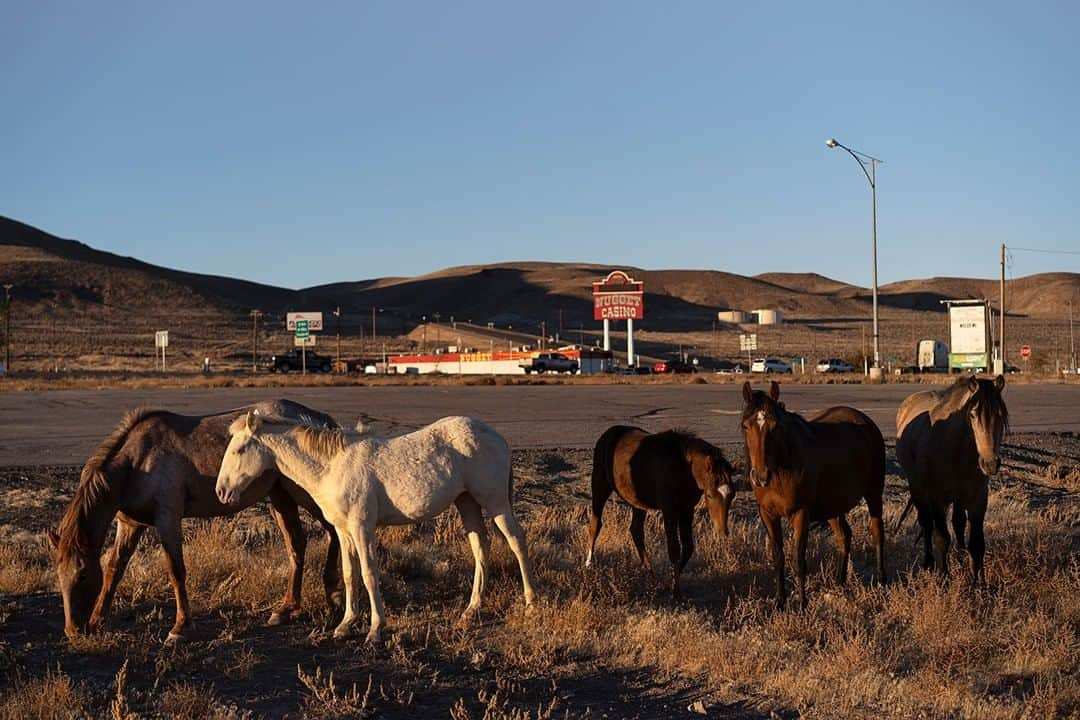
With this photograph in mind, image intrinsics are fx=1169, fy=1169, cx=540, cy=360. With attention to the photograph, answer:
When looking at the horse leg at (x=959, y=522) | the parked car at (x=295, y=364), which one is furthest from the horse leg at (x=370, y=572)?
the parked car at (x=295, y=364)

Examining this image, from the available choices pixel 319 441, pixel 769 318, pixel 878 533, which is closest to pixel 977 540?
pixel 878 533

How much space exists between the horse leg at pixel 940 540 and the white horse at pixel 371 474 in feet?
11.9

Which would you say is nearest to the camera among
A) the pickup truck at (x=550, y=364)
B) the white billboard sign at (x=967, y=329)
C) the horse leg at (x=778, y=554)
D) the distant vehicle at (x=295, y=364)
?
the horse leg at (x=778, y=554)

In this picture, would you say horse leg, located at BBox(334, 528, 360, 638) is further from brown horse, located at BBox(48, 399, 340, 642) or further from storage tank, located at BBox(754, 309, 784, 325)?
storage tank, located at BBox(754, 309, 784, 325)

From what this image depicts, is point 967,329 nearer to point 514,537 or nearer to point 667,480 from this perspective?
point 667,480

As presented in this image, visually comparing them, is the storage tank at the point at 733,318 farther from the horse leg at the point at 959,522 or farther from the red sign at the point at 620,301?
the horse leg at the point at 959,522

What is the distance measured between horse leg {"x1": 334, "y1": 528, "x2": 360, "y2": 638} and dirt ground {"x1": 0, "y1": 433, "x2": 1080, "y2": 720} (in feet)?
0.48

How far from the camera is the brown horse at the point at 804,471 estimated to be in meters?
9.01

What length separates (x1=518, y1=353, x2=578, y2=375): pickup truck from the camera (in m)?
→ 83.1

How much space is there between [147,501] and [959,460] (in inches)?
263

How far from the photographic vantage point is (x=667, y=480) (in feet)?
33.9

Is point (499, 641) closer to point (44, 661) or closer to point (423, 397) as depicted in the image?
point (44, 661)

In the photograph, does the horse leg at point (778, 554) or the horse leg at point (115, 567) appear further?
the horse leg at point (778, 554)

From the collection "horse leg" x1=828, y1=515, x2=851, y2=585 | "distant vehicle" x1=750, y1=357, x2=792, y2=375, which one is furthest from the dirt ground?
"distant vehicle" x1=750, y1=357, x2=792, y2=375
